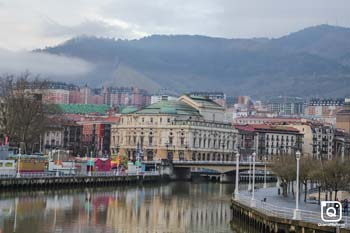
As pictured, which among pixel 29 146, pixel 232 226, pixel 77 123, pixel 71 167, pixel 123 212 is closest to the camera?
pixel 232 226

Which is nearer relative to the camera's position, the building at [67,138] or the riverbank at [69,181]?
the riverbank at [69,181]

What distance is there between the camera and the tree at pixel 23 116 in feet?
374

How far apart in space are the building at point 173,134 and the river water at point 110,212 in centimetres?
6730

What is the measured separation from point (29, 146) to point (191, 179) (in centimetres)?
3064

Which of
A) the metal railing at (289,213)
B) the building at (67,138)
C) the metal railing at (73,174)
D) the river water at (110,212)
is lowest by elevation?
the river water at (110,212)

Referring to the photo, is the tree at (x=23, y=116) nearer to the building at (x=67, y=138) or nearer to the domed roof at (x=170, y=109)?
the building at (x=67, y=138)

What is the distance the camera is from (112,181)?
109938 mm

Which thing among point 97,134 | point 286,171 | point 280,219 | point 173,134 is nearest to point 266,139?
point 173,134

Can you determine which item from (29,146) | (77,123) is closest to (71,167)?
(29,146)

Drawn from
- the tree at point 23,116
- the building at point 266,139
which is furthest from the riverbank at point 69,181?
the building at point 266,139

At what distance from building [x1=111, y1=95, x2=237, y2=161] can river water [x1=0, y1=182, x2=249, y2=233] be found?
6730cm

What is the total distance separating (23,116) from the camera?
11400cm

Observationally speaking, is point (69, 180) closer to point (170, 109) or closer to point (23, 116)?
point (23, 116)

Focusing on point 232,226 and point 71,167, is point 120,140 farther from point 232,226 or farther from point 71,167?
point 232,226
